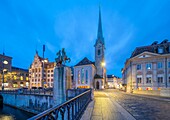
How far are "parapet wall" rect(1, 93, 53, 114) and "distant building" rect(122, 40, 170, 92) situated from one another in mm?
21313

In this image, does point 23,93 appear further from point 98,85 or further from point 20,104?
point 98,85

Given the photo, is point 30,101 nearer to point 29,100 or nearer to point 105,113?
point 29,100

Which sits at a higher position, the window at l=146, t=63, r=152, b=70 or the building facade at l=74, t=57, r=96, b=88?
the window at l=146, t=63, r=152, b=70

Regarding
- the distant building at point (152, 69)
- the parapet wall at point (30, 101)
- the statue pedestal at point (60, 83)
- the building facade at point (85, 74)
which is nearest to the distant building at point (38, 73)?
the building facade at point (85, 74)

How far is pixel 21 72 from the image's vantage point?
74750 mm

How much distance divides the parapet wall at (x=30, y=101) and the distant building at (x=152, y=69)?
21313 mm

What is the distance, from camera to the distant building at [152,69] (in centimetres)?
2998

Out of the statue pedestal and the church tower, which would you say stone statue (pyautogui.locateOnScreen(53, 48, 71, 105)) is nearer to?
the statue pedestal

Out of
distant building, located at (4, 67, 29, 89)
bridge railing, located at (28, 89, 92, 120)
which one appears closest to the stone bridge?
bridge railing, located at (28, 89, 92, 120)

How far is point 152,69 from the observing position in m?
31.5

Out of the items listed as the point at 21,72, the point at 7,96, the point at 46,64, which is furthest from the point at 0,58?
the point at 7,96

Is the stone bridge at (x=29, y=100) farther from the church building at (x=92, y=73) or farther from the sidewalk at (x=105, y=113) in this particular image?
the church building at (x=92, y=73)

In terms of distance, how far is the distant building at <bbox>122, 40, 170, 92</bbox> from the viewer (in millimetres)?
29984

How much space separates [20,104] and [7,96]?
6342 mm
